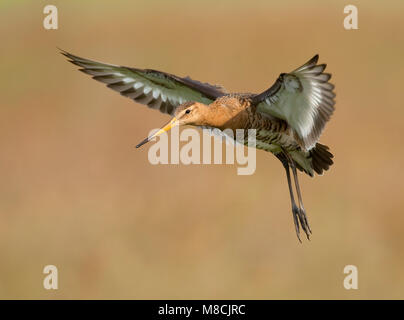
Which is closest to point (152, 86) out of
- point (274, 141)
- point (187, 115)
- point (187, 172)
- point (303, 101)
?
point (187, 115)

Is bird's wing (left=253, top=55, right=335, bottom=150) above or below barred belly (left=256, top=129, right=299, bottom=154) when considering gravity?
above

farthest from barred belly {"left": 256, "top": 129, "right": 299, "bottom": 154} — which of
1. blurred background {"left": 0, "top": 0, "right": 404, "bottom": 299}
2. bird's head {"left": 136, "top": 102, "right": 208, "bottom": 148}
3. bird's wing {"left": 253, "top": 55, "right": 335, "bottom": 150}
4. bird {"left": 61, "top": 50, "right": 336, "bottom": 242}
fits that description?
blurred background {"left": 0, "top": 0, "right": 404, "bottom": 299}

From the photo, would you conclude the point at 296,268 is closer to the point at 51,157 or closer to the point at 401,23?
the point at 51,157

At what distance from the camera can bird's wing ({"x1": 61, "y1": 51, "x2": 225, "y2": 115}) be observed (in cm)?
845

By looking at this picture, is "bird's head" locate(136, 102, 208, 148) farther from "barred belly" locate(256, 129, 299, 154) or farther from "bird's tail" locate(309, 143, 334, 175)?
"bird's tail" locate(309, 143, 334, 175)

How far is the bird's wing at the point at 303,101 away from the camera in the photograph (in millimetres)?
7438

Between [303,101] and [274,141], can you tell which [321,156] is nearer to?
[274,141]

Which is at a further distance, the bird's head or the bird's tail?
the bird's tail

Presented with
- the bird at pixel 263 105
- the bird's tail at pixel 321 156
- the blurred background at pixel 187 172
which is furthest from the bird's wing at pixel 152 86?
the blurred background at pixel 187 172

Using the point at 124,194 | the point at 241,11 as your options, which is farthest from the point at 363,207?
the point at 241,11

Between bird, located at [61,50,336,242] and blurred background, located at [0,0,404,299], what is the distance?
8.30 ft

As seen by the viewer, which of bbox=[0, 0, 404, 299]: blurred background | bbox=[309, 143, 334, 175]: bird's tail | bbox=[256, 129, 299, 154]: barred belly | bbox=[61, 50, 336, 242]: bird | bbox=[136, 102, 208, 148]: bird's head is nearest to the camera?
bbox=[61, 50, 336, 242]: bird

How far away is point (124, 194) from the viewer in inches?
486

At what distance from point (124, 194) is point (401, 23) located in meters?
5.76
